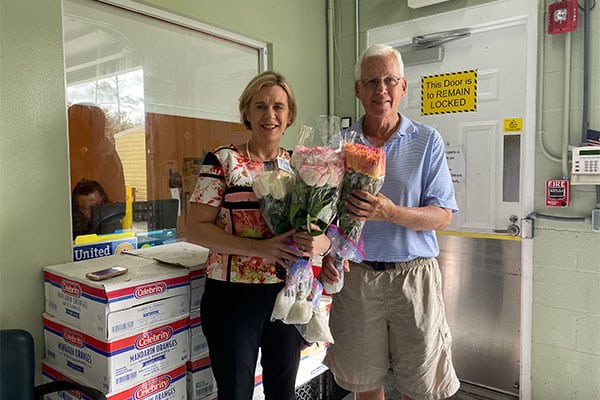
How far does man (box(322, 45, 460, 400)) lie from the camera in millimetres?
1425

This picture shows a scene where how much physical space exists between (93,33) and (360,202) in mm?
1423

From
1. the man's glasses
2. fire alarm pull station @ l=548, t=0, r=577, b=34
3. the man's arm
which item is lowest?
the man's arm

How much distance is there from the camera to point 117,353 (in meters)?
1.38

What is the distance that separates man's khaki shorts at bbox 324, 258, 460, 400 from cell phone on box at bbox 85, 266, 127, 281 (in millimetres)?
790

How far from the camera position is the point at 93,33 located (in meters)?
1.80

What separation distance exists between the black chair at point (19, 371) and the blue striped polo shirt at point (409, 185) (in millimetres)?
1059

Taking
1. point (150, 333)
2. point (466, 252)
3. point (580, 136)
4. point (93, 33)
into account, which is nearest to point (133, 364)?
point (150, 333)

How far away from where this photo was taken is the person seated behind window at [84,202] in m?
1.74

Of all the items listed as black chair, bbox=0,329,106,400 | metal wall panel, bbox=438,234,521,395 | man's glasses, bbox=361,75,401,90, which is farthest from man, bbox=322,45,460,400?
metal wall panel, bbox=438,234,521,395

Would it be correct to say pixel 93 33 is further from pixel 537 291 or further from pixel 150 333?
pixel 537 291

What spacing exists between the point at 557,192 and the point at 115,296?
7.12 ft

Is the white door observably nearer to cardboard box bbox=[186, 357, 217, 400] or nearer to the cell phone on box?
cardboard box bbox=[186, 357, 217, 400]

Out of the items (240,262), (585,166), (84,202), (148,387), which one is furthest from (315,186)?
(585,166)

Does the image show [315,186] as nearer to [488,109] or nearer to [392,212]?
[392,212]
